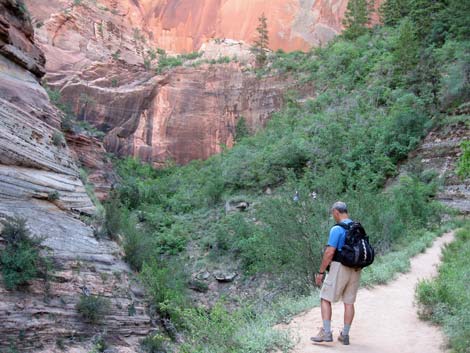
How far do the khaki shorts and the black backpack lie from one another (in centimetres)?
9

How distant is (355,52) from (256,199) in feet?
54.5

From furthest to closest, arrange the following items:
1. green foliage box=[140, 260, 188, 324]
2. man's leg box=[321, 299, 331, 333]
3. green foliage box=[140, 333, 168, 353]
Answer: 1. green foliage box=[140, 260, 188, 324]
2. green foliage box=[140, 333, 168, 353]
3. man's leg box=[321, 299, 331, 333]

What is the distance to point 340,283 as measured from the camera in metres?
4.25

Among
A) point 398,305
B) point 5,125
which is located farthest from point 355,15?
point 398,305

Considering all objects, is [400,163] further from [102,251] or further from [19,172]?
[19,172]

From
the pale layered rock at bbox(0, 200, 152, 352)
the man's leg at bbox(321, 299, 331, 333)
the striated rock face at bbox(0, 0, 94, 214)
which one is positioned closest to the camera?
the man's leg at bbox(321, 299, 331, 333)

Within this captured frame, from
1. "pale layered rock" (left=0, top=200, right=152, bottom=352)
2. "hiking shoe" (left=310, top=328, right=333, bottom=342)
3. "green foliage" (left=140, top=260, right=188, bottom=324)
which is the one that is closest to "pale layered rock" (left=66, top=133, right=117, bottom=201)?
"green foliage" (left=140, top=260, right=188, bottom=324)

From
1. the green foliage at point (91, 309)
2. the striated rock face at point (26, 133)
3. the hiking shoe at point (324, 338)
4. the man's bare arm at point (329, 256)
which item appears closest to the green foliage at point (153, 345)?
the green foliage at point (91, 309)

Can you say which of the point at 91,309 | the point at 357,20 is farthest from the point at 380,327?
the point at 357,20

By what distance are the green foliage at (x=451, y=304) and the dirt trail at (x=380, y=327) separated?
6.4 inches

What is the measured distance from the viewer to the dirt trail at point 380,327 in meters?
4.34

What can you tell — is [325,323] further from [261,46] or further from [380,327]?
[261,46]

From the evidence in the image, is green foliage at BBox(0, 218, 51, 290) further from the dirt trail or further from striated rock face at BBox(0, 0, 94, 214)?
the dirt trail

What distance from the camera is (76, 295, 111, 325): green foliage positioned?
408 inches
